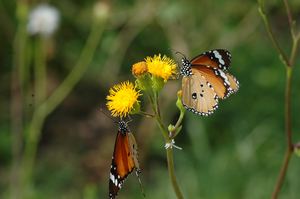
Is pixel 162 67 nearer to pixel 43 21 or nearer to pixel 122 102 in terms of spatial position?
pixel 122 102

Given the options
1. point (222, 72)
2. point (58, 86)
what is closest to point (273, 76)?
point (58, 86)

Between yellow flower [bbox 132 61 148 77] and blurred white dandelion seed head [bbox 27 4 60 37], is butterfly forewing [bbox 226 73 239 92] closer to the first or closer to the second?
yellow flower [bbox 132 61 148 77]

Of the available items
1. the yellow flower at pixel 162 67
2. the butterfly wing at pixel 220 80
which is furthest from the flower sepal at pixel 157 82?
the butterfly wing at pixel 220 80

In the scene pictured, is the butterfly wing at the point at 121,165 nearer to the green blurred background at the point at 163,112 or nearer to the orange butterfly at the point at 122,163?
the orange butterfly at the point at 122,163

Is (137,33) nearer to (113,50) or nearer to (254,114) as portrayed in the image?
→ (113,50)

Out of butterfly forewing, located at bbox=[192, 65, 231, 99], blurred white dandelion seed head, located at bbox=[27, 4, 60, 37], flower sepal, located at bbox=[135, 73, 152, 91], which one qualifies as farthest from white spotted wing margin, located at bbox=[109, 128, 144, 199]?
blurred white dandelion seed head, located at bbox=[27, 4, 60, 37]

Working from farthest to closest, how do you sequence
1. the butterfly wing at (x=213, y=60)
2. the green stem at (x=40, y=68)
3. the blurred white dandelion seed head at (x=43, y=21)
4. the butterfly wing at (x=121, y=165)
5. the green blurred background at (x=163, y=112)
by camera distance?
the green stem at (x=40, y=68)
the blurred white dandelion seed head at (x=43, y=21)
the green blurred background at (x=163, y=112)
the butterfly wing at (x=213, y=60)
the butterfly wing at (x=121, y=165)
